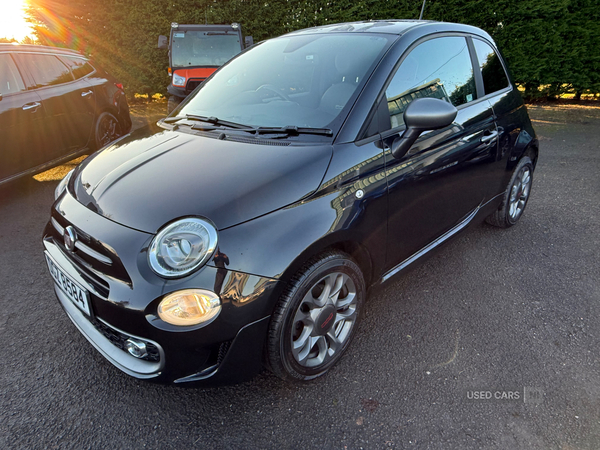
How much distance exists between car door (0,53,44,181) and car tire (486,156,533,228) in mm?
4605

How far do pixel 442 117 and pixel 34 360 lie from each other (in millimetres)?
2523

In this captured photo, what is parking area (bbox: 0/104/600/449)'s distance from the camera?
5.93 feet

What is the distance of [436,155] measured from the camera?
2387 mm

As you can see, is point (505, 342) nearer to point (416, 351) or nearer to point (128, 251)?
point (416, 351)

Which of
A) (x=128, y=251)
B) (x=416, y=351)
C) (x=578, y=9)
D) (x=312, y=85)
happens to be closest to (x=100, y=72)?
(x=312, y=85)

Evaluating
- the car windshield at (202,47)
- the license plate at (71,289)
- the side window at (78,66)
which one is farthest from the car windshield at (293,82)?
the car windshield at (202,47)

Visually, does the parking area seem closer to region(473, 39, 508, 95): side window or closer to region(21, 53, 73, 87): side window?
region(473, 39, 508, 95): side window

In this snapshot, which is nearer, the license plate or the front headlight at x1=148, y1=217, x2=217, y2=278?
the front headlight at x1=148, y1=217, x2=217, y2=278

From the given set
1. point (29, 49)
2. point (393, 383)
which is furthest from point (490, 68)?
point (29, 49)

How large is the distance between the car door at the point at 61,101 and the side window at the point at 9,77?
0.15 metres

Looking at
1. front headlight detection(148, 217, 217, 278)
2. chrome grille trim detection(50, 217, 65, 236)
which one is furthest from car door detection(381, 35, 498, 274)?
chrome grille trim detection(50, 217, 65, 236)

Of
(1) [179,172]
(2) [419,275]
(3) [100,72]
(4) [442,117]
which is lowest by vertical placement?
(2) [419,275]

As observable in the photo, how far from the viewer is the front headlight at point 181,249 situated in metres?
1.60

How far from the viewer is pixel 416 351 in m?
2.29
